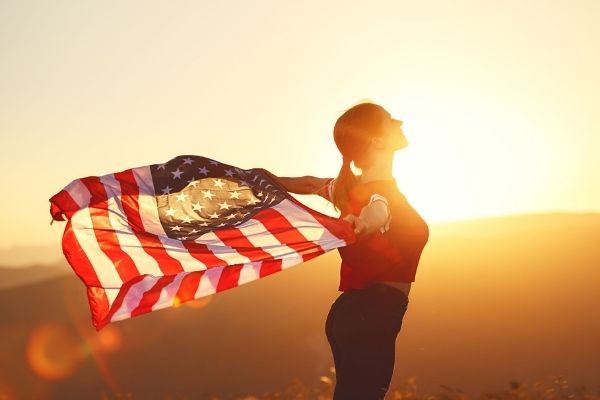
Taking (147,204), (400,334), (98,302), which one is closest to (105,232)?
(147,204)

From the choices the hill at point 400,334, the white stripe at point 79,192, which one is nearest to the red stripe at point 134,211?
the white stripe at point 79,192

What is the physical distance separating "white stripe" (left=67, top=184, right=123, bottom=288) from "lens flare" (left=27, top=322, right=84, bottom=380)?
2192cm

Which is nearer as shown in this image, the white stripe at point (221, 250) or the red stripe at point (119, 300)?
the white stripe at point (221, 250)

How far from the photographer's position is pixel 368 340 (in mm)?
3766

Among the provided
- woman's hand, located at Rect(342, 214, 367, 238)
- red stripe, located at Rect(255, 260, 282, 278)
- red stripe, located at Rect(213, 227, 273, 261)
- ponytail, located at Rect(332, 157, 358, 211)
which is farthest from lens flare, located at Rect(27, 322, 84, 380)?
woman's hand, located at Rect(342, 214, 367, 238)

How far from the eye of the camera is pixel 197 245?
5273mm

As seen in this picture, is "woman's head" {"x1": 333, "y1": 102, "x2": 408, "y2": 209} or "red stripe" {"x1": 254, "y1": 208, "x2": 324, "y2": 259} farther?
"red stripe" {"x1": 254, "y1": 208, "x2": 324, "y2": 259}

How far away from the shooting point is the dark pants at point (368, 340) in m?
3.75

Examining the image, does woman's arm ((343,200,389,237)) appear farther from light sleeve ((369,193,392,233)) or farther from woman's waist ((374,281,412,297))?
woman's waist ((374,281,412,297))

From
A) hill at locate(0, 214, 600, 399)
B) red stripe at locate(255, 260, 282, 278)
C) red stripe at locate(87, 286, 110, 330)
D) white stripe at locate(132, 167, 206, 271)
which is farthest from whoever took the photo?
hill at locate(0, 214, 600, 399)

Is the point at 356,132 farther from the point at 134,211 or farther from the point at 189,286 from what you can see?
the point at 134,211

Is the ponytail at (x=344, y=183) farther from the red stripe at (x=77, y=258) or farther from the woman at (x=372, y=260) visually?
the red stripe at (x=77, y=258)

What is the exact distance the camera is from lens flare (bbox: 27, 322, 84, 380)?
26.5m

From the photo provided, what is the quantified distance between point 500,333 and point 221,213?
58.0ft
